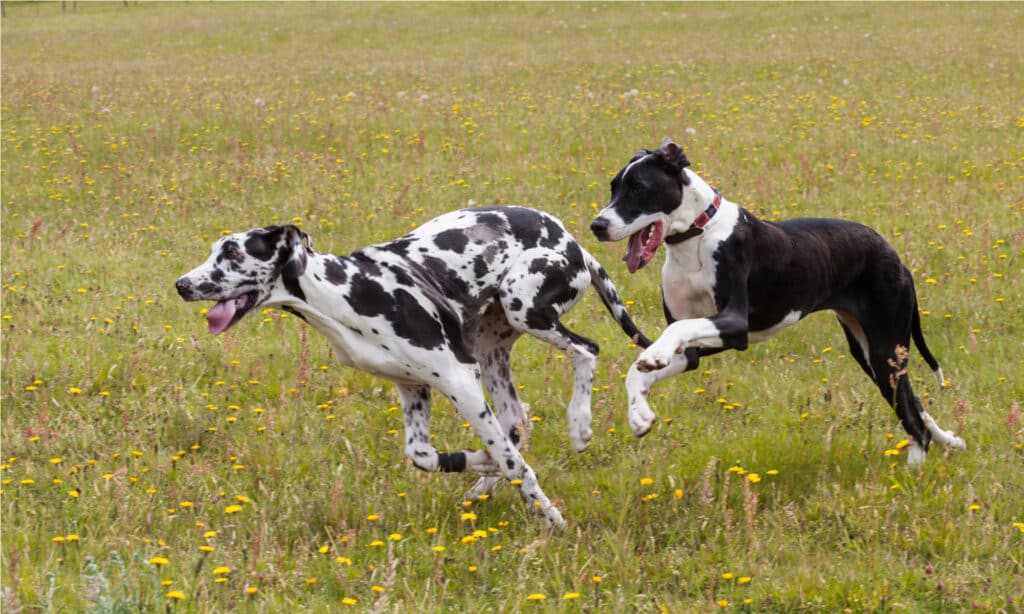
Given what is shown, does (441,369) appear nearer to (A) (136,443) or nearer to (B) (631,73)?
(A) (136,443)

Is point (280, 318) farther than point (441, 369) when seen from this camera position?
Yes

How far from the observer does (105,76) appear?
22406mm

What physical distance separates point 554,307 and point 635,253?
26.3 inches

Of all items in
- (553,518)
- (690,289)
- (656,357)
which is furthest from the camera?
(690,289)

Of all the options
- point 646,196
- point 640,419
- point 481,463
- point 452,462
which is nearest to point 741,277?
point 646,196

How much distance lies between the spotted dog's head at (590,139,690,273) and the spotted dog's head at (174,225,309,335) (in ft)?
4.81

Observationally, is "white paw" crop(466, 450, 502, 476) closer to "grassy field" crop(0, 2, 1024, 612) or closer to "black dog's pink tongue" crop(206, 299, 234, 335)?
"grassy field" crop(0, 2, 1024, 612)

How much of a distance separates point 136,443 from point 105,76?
17612 millimetres

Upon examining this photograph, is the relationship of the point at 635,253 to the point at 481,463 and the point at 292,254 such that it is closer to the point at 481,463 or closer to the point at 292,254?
the point at 481,463

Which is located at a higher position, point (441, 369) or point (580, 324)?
point (441, 369)

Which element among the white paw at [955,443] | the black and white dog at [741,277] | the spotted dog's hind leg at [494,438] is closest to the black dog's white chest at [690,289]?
the black and white dog at [741,277]

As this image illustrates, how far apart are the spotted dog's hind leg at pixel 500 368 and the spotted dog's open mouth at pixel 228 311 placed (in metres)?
1.49

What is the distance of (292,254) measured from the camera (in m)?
5.23

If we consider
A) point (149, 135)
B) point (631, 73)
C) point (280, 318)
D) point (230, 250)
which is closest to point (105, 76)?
point (149, 135)
